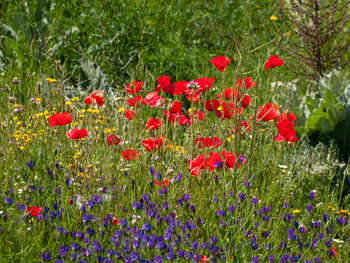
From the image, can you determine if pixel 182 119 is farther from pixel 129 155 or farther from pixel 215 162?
pixel 215 162

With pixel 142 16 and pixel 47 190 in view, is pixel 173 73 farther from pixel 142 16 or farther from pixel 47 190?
pixel 47 190

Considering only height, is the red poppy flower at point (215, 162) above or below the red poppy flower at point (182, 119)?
above

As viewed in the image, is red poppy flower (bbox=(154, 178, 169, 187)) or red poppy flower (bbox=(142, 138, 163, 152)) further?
red poppy flower (bbox=(142, 138, 163, 152))

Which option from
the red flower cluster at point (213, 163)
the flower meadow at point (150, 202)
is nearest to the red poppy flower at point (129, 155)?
the flower meadow at point (150, 202)

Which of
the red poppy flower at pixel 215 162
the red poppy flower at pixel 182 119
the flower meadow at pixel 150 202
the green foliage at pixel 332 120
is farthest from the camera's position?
the green foliage at pixel 332 120

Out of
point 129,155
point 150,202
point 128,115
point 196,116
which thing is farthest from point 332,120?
point 150,202

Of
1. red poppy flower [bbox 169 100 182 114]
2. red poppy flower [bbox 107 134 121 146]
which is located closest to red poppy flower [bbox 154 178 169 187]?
red poppy flower [bbox 107 134 121 146]

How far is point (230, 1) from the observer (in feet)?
20.3

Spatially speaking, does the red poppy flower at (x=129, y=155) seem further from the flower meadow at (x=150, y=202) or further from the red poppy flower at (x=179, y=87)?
the red poppy flower at (x=179, y=87)

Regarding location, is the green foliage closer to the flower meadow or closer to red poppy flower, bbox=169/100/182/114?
the flower meadow

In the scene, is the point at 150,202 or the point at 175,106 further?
the point at 175,106

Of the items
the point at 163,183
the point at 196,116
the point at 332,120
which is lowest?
the point at 332,120

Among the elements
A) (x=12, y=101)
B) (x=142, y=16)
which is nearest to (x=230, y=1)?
(x=142, y=16)

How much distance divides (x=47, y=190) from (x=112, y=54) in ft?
8.11
